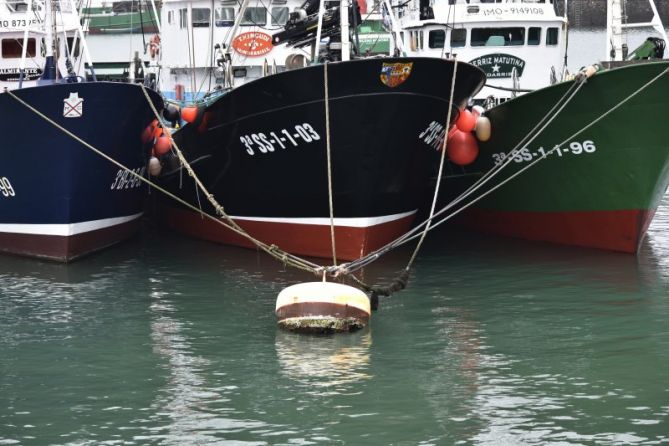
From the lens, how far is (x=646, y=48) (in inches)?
719

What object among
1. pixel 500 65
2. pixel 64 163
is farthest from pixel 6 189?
pixel 500 65

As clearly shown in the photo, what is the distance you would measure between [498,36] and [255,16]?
4.67 metres

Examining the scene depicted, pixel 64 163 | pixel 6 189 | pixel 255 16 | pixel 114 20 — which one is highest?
pixel 114 20

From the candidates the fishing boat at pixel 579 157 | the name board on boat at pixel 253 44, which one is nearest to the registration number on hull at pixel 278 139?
the fishing boat at pixel 579 157

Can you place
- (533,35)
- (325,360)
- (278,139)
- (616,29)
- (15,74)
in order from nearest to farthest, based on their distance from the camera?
(325,360)
(278,139)
(616,29)
(15,74)
(533,35)

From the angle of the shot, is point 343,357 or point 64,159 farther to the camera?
point 64,159

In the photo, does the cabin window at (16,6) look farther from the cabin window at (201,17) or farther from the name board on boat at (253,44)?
the name board on boat at (253,44)

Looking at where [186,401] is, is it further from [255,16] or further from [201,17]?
[201,17]

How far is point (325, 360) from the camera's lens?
11211 mm

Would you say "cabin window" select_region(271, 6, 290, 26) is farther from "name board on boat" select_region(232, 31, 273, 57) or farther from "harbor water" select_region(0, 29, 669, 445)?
"harbor water" select_region(0, 29, 669, 445)

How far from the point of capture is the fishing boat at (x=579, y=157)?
51.7 feet

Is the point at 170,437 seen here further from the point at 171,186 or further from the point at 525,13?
the point at 525,13

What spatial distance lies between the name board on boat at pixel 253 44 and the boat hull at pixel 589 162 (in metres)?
5.94

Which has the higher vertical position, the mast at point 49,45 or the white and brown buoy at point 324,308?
the mast at point 49,45
